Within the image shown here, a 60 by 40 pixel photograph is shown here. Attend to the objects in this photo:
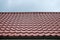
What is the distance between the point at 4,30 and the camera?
993 centimetres

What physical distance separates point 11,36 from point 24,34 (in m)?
0.83

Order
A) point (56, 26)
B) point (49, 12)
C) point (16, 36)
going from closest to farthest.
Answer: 1. point (16, 36)
2. point (56, 26)
3. point (49, 12)

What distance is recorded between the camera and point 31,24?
36.5 ft

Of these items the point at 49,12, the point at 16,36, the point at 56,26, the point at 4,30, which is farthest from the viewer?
the point at 49,12

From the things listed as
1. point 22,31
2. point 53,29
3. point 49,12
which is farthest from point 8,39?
point 49,12

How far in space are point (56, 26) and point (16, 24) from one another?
3.02 meters

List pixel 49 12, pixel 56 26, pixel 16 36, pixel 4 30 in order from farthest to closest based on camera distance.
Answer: pixel 49 12, pixel 56 26, pixel 4 30, pixel 16 36

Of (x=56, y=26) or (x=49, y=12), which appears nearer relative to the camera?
(x=56, y=26)

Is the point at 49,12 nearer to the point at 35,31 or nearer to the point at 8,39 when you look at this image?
the point at 35,31

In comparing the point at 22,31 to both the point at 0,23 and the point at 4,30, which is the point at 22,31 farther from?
the point at 0,23

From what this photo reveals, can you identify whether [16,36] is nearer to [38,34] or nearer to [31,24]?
[38,34]

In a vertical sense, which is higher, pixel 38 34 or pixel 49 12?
pixel 38 34

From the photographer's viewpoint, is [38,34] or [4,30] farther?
[4,30]

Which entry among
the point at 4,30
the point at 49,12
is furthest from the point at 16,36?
the point at 49,12
